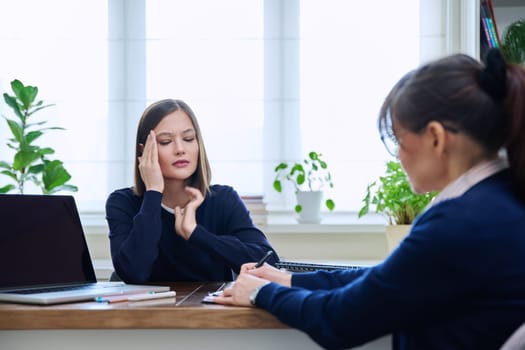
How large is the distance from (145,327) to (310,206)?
214cm

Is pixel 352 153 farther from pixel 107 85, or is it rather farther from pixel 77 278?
pixel 77 278

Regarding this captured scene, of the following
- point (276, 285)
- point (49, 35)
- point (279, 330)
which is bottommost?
point (279, 330)

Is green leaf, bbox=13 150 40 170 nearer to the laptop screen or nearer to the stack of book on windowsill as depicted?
the stack of book on windowsill

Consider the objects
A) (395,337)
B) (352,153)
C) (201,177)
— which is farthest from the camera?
(352,153)

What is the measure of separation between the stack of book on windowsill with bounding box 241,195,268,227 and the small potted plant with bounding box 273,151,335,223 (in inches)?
4.3

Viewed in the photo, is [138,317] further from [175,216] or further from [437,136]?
[175,216]

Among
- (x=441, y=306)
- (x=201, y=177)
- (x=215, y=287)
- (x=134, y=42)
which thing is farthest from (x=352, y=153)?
(x=441, y=306)

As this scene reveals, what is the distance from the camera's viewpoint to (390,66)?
3.72m

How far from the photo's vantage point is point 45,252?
1.82m

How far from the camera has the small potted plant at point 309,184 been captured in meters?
3.54

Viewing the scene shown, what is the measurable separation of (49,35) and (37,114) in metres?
0.38

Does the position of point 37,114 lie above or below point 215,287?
above

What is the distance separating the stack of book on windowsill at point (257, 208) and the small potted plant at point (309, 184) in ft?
0.36

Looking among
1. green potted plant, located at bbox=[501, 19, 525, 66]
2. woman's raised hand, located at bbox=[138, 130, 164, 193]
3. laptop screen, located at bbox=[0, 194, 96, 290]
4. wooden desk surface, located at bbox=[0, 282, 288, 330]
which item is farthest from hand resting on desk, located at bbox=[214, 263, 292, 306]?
green potted plant, located at bbox=[501, 19, 525, 66]
